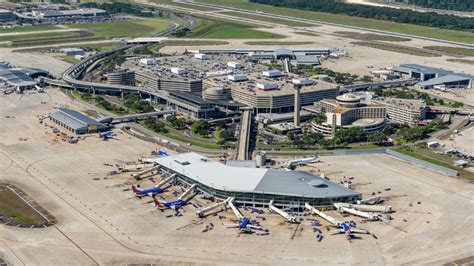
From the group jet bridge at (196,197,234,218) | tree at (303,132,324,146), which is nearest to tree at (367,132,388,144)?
tree at (303,132,324,146)

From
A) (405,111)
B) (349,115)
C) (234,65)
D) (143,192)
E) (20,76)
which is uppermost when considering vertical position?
(234,65)

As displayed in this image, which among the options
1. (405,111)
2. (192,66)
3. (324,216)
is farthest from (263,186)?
(192,66)

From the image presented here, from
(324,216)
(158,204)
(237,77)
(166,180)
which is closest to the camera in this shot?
(324,216)

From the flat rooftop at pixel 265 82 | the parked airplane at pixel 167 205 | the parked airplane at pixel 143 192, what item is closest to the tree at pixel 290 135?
the flat rooftop at pixel 265 82

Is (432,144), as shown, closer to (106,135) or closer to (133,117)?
(133,117)

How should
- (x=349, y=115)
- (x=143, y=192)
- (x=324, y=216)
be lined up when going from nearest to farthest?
(x=324, y=216)
(x=143, y=192)
(x=349, y=115)

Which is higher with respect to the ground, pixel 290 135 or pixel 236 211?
pixel 290 135
